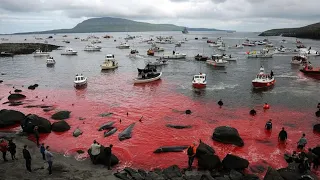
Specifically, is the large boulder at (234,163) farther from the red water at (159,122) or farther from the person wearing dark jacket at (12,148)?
the person wearing dark jacket at (12,148)

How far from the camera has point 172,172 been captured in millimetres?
23344

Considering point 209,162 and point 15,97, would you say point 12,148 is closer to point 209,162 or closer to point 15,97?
point 209,162

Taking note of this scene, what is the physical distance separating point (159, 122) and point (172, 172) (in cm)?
1479

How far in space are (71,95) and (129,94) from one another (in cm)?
1051

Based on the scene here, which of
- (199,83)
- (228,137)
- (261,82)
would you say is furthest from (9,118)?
(261,82)

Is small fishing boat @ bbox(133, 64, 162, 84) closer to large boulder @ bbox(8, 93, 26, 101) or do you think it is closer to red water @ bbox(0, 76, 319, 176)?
red water @ bbox(0, 76, 319, 176)

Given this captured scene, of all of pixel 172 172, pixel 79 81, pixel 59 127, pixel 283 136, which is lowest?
pixel 172 172

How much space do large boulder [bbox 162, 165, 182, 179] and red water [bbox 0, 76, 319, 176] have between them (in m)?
1.98

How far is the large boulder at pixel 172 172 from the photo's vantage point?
22.9m

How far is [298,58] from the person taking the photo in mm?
93625

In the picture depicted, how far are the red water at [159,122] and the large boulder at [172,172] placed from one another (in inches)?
77.8

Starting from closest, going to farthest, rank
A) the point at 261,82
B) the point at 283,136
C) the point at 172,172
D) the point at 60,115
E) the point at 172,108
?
1. the point at 172,172
2. the point at 283,136
3. the point at 60,115
4. the point at 172,108
5. the point at 261,82

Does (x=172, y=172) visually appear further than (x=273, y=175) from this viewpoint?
Yes

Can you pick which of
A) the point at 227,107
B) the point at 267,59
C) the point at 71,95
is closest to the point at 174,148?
the point at 227,107
